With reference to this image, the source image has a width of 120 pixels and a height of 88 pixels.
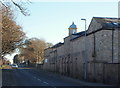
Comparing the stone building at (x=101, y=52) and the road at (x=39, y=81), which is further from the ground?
the stone building at (x=101, y=52)

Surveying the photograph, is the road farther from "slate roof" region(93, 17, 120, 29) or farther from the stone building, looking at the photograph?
"slate roof" region(93, 17, 120, 29)

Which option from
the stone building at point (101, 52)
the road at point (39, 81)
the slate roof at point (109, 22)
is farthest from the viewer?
the slate roof at point (109, 22)

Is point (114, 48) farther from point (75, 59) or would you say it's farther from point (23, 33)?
point (23, 33)

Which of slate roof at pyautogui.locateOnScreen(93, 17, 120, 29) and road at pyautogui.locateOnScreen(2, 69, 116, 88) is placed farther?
slate roof at pyautogui.locateOnScreen(93, 17, 120, 29)

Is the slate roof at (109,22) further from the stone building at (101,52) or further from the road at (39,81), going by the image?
the road at (39,81)

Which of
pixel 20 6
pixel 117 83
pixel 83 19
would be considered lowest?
pixel 117 83

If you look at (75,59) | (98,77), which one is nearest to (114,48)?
(98,77)

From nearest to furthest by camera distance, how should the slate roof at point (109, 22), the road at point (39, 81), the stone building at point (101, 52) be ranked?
the road at point (39, 81) → the stone building at point (101, 52) → the slate roof at point (109, 22)

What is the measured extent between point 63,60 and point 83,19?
23220mm

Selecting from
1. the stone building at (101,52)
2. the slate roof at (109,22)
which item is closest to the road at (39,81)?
the stone building at (101,52)

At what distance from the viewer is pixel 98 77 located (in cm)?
2911

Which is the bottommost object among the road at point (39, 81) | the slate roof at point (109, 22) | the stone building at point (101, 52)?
the road at point (39, 81)

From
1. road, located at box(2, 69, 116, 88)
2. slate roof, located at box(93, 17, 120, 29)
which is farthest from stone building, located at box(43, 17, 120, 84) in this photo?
road, located at box(2, 69, 116, 88)

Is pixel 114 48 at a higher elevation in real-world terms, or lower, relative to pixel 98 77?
higher
